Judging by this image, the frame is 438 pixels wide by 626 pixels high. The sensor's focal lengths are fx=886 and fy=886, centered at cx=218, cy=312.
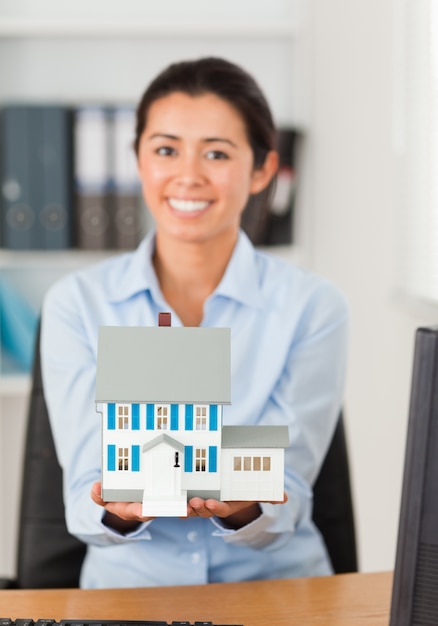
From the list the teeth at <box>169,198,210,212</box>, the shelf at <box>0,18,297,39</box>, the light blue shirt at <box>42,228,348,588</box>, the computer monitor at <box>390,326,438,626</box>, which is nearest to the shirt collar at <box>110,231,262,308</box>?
the light blue shirt at <box>42,228,348,588</box>

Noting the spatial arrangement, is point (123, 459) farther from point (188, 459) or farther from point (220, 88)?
point (220, 88)

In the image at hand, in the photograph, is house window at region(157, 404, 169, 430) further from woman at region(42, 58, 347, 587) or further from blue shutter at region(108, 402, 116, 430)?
woman at region(42, 58, 347, 587)

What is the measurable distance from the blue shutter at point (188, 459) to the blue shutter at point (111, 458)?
0.07 m

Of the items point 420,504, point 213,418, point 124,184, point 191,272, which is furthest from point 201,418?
point 124,184

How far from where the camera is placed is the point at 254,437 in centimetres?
90

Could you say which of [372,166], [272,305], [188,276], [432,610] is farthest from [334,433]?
[372,166]

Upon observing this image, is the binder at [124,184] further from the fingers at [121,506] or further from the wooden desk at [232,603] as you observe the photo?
the fingers at [121,506]

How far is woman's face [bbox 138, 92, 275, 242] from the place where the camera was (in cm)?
135

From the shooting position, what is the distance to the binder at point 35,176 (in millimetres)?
A: 2312

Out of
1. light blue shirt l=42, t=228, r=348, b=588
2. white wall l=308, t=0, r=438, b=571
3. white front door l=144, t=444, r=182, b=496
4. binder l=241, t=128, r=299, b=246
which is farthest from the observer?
binder l=241, t=128, r=299, b=246

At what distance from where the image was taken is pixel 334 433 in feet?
4.65

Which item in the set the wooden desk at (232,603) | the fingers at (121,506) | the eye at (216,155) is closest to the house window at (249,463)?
the fingers at (121,506)

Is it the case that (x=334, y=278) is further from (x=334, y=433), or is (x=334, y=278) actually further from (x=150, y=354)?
(x=150, y=354)

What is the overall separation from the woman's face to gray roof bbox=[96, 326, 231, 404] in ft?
1.57
